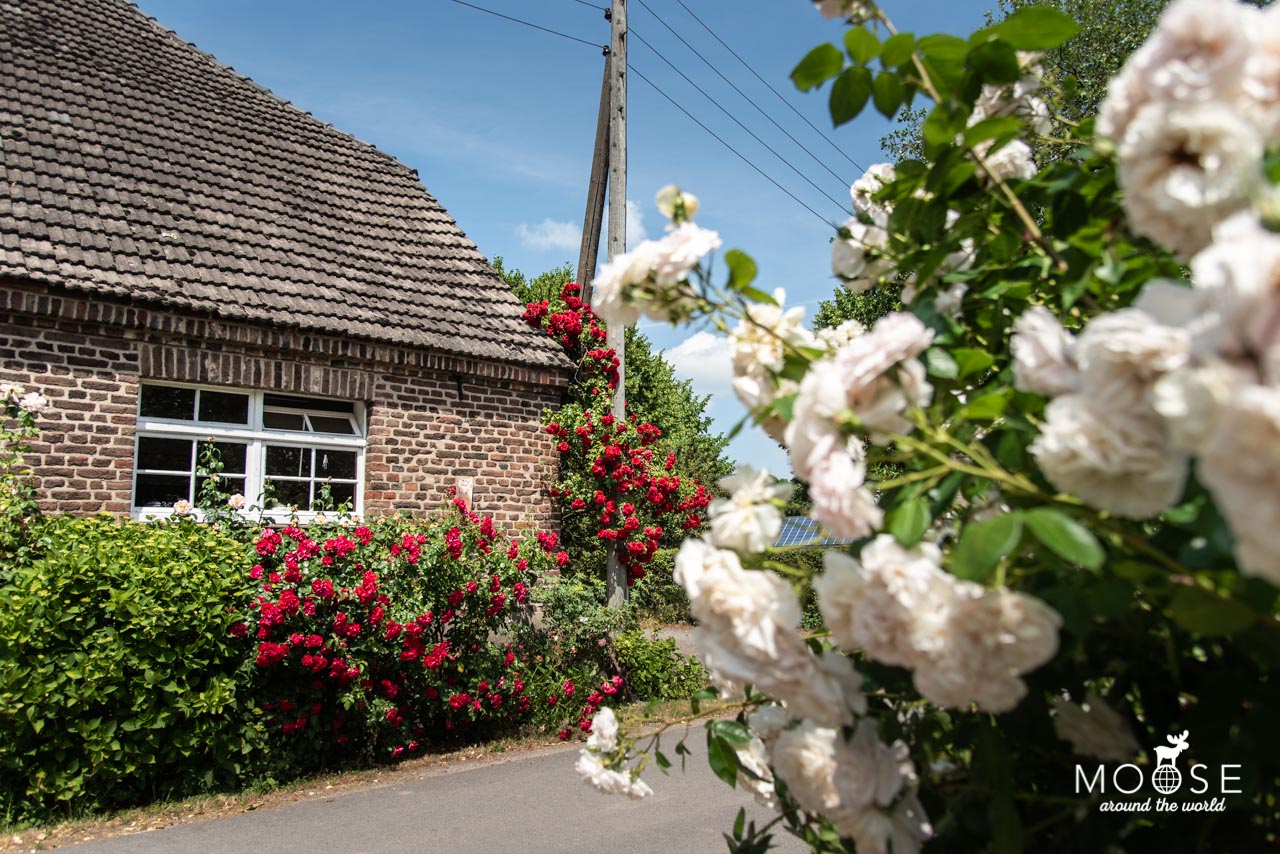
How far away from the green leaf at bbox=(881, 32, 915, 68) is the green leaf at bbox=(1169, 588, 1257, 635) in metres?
0.89

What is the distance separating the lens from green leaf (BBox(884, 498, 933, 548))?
1.03 metres

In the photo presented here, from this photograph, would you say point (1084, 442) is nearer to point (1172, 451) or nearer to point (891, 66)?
point (1172, 451)

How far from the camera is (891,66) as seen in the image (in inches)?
54.7

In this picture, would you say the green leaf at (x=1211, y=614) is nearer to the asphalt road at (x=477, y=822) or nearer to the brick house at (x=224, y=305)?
the asphalt road at (x=477, y=822)

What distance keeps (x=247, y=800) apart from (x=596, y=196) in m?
6.82

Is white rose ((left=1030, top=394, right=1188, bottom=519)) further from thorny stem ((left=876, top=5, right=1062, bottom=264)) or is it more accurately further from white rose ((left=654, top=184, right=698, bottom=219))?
white rose ((left=654, top=184, right=698, bottom=219))

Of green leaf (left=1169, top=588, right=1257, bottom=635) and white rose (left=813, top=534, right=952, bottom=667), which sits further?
white rose (left=813, top=534, right=952, bottom=667)

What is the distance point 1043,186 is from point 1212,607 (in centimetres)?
77

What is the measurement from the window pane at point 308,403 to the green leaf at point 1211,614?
26.0 feet

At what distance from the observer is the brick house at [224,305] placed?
677cm

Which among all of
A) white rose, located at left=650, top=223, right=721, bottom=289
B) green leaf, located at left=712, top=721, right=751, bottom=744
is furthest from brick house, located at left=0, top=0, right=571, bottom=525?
white rose, located at left=650, top=223, right=721, bottom=289

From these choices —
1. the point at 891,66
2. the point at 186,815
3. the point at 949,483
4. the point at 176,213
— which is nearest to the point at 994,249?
the point at 891,66

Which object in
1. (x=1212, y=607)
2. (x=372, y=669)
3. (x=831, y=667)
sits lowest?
(x=372, y=669)

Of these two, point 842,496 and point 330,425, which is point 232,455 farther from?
point 842,496
